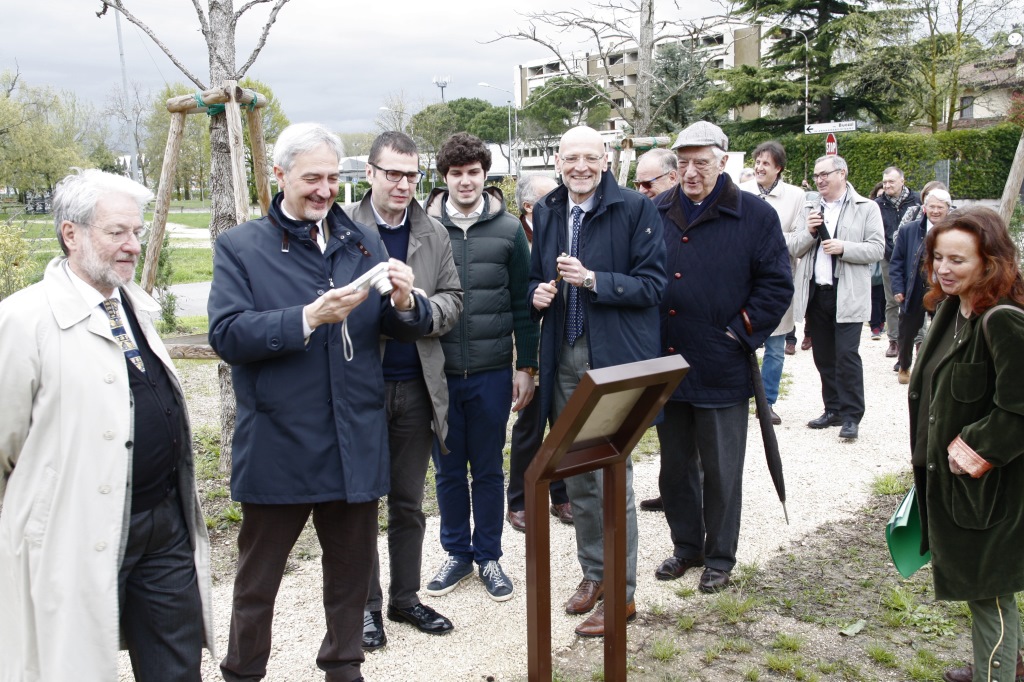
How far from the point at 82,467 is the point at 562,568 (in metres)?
2.84

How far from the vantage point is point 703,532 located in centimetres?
455

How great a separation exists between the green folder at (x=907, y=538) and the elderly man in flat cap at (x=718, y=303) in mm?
898

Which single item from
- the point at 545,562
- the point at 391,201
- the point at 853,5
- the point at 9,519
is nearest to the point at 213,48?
the point at 391,201

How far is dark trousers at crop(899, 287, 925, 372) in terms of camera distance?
24.8 ft

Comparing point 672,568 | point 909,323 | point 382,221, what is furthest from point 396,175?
point 909,323

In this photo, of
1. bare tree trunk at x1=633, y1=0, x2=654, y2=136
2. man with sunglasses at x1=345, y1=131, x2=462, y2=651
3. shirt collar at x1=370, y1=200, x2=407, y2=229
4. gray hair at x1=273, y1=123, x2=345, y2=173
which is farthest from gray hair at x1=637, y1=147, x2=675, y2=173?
bare tree trunk at x1=633, y1=0, x2=654, y2=136

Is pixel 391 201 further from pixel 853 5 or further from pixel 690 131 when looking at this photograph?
pixel 853 5

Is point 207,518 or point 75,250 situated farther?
point 207,518

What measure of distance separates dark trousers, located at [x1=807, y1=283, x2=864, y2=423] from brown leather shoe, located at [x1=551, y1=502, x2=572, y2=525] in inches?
107

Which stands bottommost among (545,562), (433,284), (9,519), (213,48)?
(545,562)

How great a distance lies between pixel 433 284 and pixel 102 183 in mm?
1566

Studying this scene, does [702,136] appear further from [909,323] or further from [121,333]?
[909,323]

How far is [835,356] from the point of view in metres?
6.84

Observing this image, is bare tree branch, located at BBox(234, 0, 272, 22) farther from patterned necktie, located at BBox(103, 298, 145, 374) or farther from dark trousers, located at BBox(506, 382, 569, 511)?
patterned necktie, located at BBox(103, 298, 145, 374)
